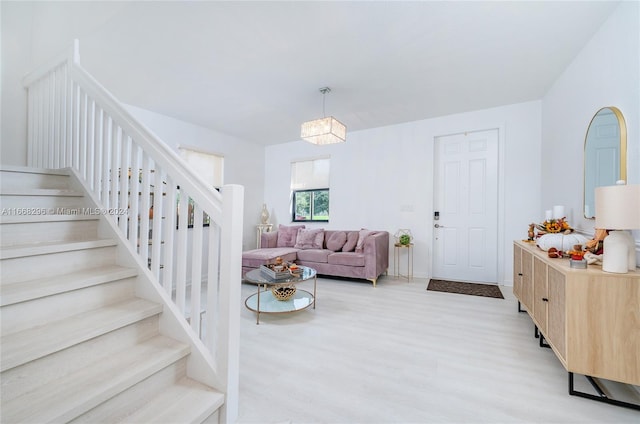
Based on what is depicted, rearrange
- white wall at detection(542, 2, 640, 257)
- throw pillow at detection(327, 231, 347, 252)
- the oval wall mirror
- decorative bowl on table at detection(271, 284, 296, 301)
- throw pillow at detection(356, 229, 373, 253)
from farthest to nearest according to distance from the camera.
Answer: throw pillow at detection(327, 231, 347, 252) → throw pillow at detection(356, 229, 373, 253) → decorative bowl on table at detection(271, 284, 296, 301) → the oval wall mirror → white wall at detection(542, 2, 640, 257)

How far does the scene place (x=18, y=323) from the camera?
1107 mm

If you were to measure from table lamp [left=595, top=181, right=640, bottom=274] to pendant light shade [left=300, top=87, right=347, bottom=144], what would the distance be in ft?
7.93

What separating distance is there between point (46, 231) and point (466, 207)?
4.81 meters

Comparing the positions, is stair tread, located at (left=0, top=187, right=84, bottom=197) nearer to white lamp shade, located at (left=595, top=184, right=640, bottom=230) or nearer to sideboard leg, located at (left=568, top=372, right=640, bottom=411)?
white lamp shade, located at (left=595, top=184, right=640, bottom=230)

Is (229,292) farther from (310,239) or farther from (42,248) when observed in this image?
(310,239)

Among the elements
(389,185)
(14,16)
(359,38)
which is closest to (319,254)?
(389,185)

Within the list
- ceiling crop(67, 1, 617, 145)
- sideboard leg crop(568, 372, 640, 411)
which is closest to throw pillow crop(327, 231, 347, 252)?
ceiling crop(67, 1, 617, 145)

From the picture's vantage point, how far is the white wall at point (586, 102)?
1888mm

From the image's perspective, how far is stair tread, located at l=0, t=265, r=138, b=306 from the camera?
110 cm

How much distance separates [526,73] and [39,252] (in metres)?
4.44

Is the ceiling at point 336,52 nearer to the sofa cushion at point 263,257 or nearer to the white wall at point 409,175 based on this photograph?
the white wall at point 409,175

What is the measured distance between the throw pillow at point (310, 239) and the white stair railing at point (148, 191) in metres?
3.23

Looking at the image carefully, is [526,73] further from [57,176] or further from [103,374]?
[57,176]

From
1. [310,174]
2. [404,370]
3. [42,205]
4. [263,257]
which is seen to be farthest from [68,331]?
[310,174]
